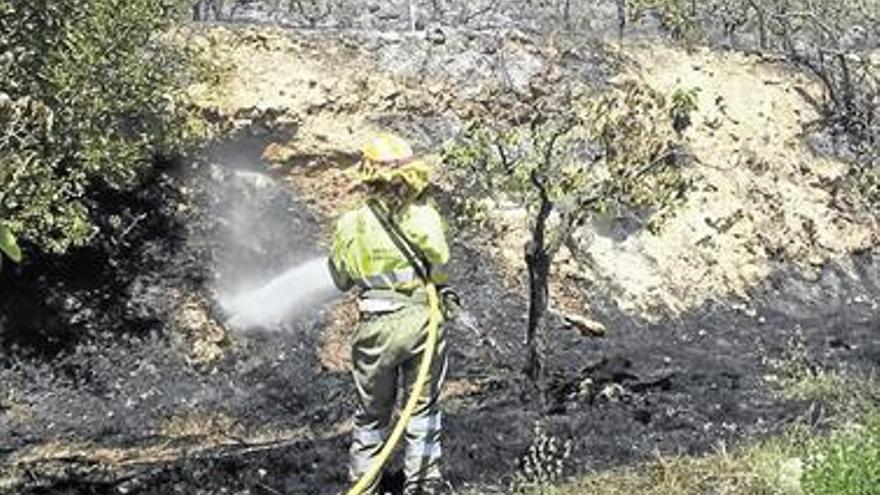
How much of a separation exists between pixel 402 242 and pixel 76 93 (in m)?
7.49

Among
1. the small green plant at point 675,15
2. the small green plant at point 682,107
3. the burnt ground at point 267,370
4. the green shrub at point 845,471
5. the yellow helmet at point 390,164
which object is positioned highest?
the small green plant at point 675,15

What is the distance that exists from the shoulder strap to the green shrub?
2.32 meters

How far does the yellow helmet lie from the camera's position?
6.85 meters

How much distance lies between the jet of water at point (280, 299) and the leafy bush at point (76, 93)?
1.93 metres

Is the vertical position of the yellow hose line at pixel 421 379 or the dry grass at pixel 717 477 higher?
the yellow hose line at pixel 421 379

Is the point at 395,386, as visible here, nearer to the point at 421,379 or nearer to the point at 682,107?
the point at 421,379

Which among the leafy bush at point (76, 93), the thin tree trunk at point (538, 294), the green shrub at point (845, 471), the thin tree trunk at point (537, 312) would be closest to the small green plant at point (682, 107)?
the thin tree trunk at point (538, 294)

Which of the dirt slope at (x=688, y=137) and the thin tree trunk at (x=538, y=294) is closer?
the thin tree trunk at (x=538, y=294)

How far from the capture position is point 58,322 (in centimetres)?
1380

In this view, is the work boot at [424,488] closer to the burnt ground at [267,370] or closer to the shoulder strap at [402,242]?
the shoulder strap at [402,242]

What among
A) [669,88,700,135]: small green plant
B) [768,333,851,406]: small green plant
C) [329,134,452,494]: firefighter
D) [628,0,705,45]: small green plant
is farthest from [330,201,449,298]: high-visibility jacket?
[628,0,705,45]: small green plant

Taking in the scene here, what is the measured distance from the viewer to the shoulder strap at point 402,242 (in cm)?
691

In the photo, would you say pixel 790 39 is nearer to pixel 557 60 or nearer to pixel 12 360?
pixel 557 60

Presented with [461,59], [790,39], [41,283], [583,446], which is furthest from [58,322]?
[790,39]
